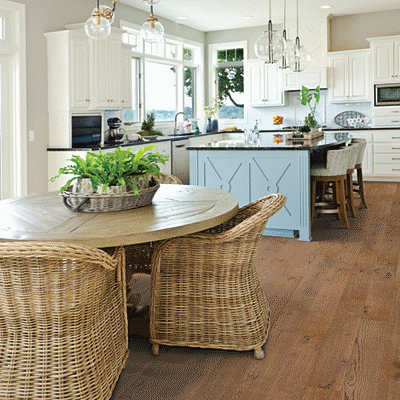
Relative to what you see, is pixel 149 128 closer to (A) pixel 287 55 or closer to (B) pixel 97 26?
(A) pixel 287 55

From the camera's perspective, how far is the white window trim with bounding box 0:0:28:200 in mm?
5438

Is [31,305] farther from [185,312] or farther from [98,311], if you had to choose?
[185,312]

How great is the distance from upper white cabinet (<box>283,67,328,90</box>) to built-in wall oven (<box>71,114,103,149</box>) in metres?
4.18

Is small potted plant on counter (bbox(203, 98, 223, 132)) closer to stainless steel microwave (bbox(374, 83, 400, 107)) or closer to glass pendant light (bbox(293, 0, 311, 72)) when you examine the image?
stainless steel microwave (bbox(374, 83, 400, 107))

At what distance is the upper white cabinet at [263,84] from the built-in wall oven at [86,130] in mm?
4044

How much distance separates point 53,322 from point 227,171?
3569mm

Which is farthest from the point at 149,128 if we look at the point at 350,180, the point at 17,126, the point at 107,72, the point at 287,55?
the point at 350,180

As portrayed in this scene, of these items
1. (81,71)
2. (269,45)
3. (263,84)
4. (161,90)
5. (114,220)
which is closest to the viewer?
(114,220)

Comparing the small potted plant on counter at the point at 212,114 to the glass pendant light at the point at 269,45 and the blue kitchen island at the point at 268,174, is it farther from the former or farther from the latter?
the glass pendant light at the point at 269,45

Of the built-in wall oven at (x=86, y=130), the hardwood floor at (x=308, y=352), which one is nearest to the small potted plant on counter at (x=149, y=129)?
the built-in wall oven at (x=86, y=130)

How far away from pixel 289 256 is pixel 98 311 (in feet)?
8.43

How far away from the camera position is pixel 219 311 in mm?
2420

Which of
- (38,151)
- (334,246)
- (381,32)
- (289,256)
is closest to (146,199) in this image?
(289,256)

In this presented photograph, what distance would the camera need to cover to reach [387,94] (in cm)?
848
